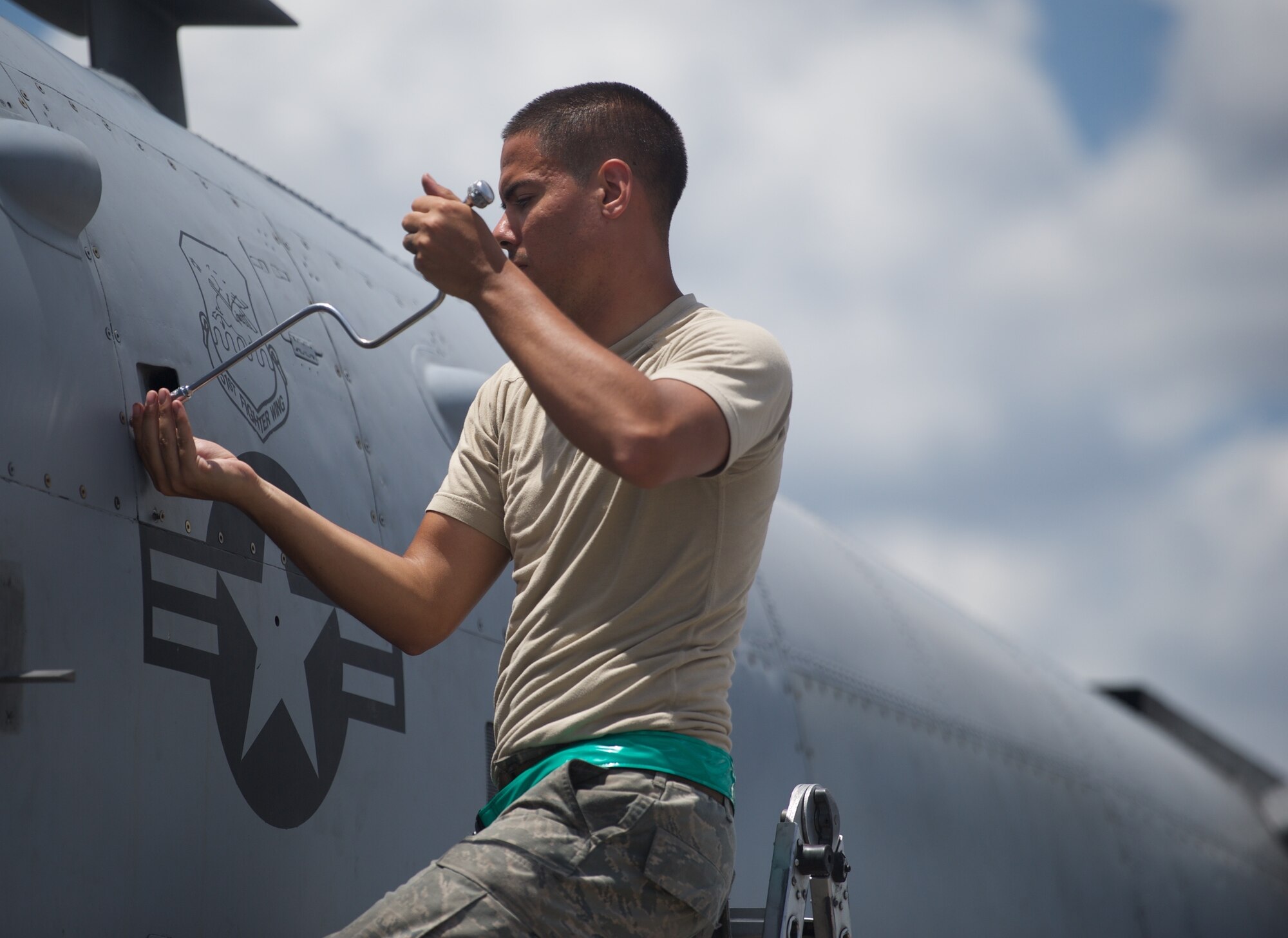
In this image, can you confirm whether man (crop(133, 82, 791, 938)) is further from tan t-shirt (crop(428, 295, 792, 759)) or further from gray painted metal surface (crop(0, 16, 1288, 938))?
gray painted metal surface (crop(0, 16, 1288, 938))

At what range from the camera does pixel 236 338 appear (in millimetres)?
2709

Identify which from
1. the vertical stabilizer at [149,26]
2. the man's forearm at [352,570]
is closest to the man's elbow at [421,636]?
the man's forearm at [352,570]

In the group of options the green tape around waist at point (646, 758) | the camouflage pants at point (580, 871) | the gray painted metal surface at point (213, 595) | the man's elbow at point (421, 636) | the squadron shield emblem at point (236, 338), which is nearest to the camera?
the camouflage pants at point (580, 871)

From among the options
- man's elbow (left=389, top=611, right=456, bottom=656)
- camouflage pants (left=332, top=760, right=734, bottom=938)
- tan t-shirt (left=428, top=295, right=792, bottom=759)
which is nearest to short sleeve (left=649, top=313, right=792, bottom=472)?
tan t-shirt (left=428, top=295, right=792, bottom=759)

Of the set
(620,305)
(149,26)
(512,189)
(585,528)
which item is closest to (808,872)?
(585,528)

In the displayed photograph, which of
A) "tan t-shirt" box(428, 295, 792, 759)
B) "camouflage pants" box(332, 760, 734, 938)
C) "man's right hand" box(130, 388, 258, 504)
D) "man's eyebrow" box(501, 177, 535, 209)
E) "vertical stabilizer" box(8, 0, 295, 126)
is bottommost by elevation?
"camouflage pants" box(332, 760, 734, 938)

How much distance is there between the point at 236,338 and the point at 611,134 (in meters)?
0.93

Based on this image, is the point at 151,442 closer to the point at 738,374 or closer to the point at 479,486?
the point at 479,486

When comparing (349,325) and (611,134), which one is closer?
(349,325)

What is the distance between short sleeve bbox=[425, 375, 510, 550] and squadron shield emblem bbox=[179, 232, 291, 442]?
491mm

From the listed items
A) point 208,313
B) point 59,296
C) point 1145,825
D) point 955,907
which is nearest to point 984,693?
point 955,907

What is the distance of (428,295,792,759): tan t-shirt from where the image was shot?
6.39 ft

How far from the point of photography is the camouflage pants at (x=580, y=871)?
1.74 meters

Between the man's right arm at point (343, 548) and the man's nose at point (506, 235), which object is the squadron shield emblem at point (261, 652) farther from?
the man's nose at point (506, 235)
